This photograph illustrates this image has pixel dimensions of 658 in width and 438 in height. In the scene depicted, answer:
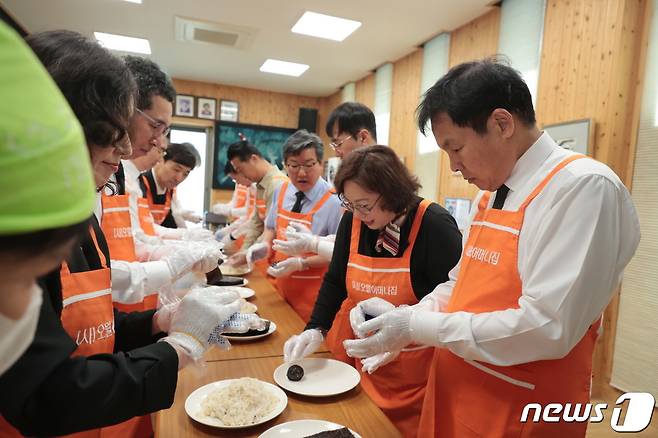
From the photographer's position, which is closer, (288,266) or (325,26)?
(288,266)

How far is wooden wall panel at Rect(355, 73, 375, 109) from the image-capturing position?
721 cm

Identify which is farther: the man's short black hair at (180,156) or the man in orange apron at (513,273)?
the man's short black hair at (180,156)

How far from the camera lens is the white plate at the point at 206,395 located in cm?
112

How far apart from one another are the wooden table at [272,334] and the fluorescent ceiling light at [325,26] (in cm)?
357

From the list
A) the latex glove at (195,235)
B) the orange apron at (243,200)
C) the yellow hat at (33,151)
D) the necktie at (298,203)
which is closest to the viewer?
the yellow hat at (33,151)

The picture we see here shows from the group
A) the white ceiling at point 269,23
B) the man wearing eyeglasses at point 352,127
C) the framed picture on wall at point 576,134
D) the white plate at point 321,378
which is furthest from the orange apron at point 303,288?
the white ceiling at point 269,23

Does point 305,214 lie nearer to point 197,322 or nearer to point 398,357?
point 398,357

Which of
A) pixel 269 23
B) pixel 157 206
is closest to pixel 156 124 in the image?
pixel 157 206

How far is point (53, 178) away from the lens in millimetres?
386

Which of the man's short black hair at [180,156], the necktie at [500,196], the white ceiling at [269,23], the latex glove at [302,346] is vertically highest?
the white ceiling at [269,23]

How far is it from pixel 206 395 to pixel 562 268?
3.60 feet

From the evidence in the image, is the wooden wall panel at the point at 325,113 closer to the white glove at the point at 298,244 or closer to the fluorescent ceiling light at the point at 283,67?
the fluorescent ceiling light at the point at 283,67

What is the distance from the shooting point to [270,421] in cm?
117

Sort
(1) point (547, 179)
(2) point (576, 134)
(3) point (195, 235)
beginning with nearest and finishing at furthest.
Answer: (1) point (547, 179) → (3) point (195, 235) → (2) point (576, 134)
